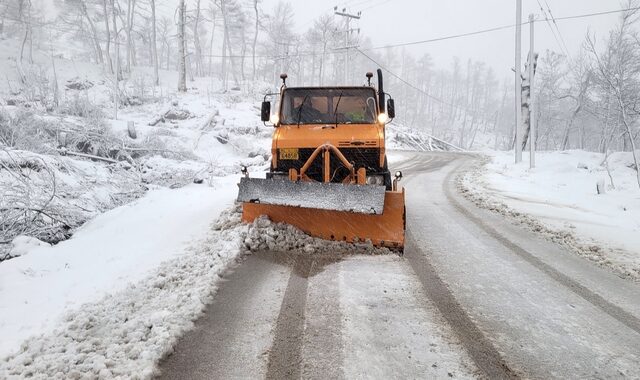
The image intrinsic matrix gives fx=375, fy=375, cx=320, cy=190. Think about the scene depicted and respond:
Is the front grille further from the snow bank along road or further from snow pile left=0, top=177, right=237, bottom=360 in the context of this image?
snow pile left=0, top=177, right=237, bottom=360

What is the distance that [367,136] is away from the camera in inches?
214

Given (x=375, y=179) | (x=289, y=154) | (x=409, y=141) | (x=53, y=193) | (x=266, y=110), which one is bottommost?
(x=53, y=193)

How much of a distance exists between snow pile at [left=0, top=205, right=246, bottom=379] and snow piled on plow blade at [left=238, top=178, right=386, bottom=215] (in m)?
1.17

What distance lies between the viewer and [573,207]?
8.40 metres

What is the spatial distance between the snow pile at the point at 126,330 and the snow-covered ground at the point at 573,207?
478 cm

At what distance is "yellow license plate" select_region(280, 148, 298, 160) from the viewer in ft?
18.0

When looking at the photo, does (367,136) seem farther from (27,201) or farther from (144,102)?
(144,102)

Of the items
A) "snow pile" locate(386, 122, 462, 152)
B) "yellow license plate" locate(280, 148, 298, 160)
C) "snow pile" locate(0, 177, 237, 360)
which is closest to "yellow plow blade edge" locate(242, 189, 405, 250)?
"yellow license plate" locate(280, 148, 298, 160)

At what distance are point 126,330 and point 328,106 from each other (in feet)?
14.2

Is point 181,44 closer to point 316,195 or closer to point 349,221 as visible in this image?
point 316,195

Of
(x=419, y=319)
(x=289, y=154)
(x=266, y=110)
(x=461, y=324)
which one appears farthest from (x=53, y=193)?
(x=461, y=324)

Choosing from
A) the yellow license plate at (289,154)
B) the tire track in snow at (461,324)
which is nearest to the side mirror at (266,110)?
the yellow license plate at (289,154)

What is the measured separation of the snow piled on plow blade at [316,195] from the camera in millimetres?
4441

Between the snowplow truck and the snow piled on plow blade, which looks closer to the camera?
the snow piled on plow blade
